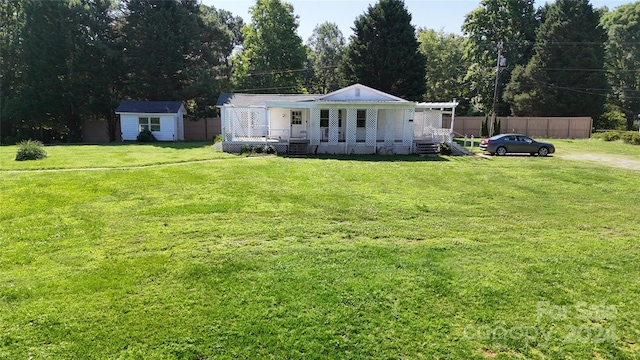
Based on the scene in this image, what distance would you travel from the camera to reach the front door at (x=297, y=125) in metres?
24.4

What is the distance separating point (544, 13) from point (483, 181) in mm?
43960

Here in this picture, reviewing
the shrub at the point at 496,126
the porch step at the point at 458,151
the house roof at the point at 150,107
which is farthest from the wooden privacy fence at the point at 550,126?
the house roof at the point at 150,107

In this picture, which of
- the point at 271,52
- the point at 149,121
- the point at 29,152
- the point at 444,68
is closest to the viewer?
the point at 29,152

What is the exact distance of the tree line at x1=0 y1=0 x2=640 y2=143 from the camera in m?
33.6

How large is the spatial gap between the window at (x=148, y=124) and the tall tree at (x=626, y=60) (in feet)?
164

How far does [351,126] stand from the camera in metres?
21.5

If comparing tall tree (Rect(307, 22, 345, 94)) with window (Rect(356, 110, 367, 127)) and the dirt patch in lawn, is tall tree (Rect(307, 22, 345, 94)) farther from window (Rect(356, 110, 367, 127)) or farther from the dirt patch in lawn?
the dirt patch in lawn

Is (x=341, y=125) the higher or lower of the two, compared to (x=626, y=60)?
lower

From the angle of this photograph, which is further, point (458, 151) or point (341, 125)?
point (341, 125)

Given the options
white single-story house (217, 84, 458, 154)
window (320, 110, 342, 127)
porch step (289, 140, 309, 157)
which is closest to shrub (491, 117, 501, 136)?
white single-story house (217, 84, 458, 154)

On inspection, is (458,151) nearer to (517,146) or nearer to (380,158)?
(517,146)

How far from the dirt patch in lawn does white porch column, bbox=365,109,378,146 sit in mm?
10468

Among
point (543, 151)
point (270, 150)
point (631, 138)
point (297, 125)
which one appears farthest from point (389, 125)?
point (631, 138)

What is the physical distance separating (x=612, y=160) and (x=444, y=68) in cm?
3202
